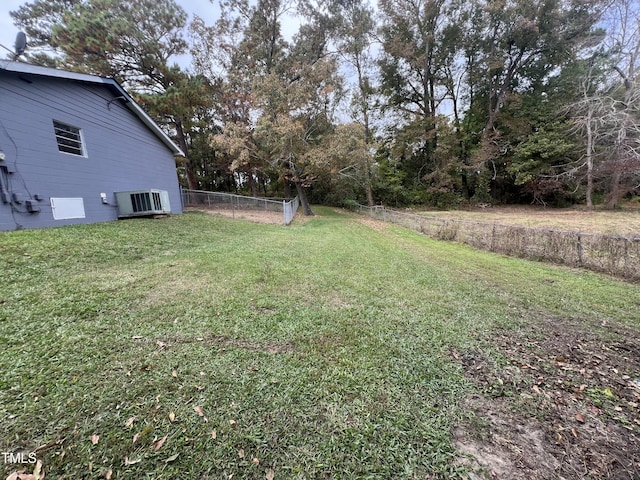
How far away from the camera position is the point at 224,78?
19.2 metres

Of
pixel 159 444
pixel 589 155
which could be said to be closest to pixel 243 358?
pixel 159 444

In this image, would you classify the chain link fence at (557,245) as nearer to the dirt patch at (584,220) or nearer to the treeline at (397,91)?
the dirt patch at (584,220)

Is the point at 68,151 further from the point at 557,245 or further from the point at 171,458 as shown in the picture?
the point at 557,245

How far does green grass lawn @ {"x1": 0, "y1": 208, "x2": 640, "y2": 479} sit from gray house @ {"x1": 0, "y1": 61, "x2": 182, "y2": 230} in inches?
102

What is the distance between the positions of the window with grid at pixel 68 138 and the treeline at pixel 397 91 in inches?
300

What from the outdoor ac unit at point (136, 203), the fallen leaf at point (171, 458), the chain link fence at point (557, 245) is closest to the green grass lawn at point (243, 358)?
the fallen leaf at point (171, 458)

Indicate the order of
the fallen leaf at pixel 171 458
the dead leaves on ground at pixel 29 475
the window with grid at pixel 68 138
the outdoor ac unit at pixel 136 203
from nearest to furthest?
the dead leaves on ground at pixel 29 475
the fallen leaf at pixel 171 458
the window with grid at pixel 68 138
the outdoor ac unit at pixel 136 203

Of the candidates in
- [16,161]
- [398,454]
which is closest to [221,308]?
[398,454]

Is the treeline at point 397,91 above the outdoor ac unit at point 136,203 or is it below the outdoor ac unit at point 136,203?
above

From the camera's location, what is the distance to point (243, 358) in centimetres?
245

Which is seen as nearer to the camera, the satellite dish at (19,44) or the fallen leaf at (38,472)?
the fallen leaf at (38,472)

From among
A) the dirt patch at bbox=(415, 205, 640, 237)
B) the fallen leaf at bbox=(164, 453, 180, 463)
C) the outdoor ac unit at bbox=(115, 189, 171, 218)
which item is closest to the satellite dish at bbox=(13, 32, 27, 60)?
the outdoor ac unit at bbox=(115, 189, 171, 218)

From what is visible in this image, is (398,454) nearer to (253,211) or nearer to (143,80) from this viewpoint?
(253,211)

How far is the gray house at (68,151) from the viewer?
20.8 feet
